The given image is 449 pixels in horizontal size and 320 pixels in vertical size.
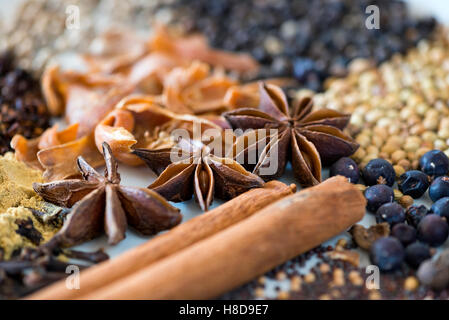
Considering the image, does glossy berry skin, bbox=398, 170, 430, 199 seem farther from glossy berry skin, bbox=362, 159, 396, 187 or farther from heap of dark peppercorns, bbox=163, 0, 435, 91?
heap of dark peppercorns, bbox=163, 0, 435, 91

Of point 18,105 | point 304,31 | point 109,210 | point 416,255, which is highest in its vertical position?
point 304,31

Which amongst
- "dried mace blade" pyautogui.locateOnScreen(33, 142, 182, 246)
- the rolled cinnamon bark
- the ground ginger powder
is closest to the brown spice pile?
the rolled cinnamon bark

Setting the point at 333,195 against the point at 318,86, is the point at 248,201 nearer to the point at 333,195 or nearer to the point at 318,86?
the point at 333,195

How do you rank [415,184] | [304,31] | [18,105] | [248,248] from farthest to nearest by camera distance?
[304,31], [18,105], [415,184], [248,248]

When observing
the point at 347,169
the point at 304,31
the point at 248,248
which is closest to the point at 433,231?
the point at 347,169

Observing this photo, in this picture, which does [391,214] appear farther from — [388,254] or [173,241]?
[173,241]
